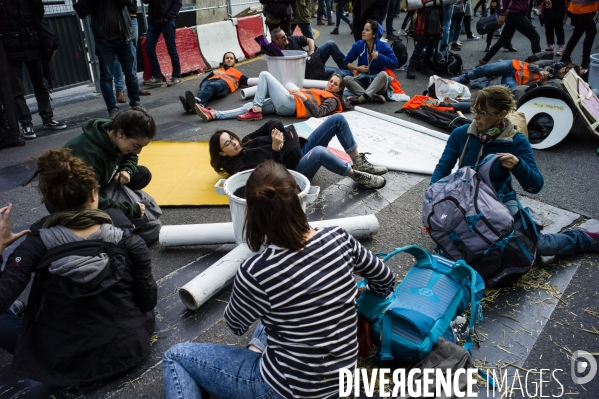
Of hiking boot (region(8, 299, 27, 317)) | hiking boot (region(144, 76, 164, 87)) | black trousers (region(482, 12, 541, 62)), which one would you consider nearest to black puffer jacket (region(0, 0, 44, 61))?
hiking boot (region(144, 76, 164, 87))

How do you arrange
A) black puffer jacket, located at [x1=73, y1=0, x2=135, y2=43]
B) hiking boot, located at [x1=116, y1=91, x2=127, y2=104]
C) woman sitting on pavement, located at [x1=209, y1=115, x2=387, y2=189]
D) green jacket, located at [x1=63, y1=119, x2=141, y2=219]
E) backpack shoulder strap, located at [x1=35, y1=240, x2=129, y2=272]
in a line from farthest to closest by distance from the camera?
hiking boot, located at [x1=116, y1=91, x2=127, y2=104]
black puffer jacket, located at [x1=73, y1=0, x2=135, y2=43]
woman sitting on pavement, located at [x1=209, y1=115, x2=387, y2=189]
green jacket, located at [x1=63, y1=119, x2=141, y2=219]
backpack shoulder strap, located at [x1=35, y1=240, x2=129, y2=272]

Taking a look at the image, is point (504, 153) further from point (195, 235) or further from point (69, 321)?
point (69, 321)

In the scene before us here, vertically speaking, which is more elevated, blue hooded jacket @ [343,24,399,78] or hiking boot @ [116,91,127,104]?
blue hooded jacket @ [343,24,399,78]

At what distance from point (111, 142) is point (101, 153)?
98 millimetres

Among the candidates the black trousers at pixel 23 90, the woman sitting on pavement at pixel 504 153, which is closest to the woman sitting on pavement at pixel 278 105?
the black trousers at pixel 23 90

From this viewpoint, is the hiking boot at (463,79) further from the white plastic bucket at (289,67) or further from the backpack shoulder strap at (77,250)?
the backpack shoulder strap at (77,250)

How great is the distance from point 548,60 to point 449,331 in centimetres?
615

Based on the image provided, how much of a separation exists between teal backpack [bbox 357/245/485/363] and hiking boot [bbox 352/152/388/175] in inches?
77.1

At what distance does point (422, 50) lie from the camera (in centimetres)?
884

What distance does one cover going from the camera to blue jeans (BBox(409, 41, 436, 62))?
8.63 meters

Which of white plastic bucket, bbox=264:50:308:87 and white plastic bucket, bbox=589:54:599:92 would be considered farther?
white plastic bucket, bbox=264:50:308:87

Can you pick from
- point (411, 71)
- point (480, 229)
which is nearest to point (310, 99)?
point (411, 71)

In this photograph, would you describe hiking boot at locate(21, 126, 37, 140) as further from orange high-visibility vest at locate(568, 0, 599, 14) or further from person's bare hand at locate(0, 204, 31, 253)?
orange high-visibility vest at locate(568, 0, 599, 14)

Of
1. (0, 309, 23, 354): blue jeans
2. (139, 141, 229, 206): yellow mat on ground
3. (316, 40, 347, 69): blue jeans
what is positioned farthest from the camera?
(316, 40, 347, 69): blue jeans
